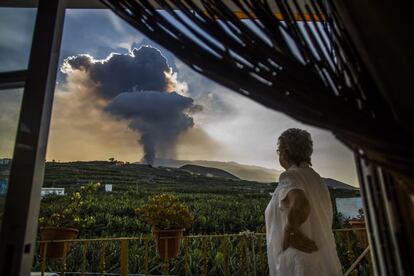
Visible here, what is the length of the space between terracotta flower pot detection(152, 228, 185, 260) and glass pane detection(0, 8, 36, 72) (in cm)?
211

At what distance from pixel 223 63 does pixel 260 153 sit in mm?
4622

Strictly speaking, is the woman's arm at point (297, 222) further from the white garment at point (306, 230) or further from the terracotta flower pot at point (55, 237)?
the terracotta flower pot at point (55, 237)

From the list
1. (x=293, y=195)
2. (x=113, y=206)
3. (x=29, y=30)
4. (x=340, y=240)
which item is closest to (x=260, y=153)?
(x=340, y=240)

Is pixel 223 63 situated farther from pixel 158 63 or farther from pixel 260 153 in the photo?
pixel 158 63

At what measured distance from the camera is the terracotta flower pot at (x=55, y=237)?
2.88 meters

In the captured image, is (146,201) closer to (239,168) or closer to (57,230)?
(239,168)

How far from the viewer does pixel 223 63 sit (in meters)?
0.69

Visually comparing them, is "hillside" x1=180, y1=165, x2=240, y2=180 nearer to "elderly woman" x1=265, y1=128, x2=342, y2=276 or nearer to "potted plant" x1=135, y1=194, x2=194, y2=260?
"potted plant" x1=135, y1=194, x2=194, y2=260

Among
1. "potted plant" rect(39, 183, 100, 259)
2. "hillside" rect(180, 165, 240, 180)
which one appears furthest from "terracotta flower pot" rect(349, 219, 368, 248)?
"hillside" rect(180, 165, 240, 180)

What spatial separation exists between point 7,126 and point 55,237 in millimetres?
2262

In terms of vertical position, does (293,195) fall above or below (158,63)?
below

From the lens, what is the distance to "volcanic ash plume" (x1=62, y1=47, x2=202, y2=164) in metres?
6.08

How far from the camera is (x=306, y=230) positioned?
1578mm

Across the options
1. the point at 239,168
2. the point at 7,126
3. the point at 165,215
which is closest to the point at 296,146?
the point at 7,126
